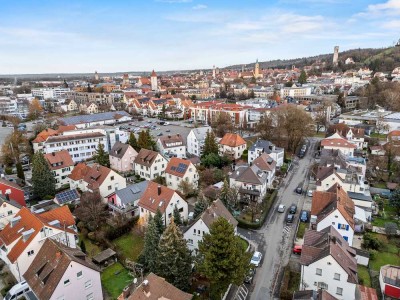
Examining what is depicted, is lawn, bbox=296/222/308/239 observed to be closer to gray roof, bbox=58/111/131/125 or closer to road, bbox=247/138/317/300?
road, bbox=247/138/317/300

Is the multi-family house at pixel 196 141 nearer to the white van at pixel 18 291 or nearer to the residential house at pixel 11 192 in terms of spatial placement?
the residential house at pixel 11 192

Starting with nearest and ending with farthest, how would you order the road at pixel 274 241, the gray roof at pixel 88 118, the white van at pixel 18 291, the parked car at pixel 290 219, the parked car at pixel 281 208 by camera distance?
1. the white van at pixel 18 291
2. the road at pixel 274 241
3. the parked car at pixel 290 219
4. the parked car at pixel 281 208
5. the gray roof at pixel 88 118

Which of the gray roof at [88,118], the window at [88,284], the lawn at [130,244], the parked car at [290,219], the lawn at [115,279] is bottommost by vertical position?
the lawn at [115,279]

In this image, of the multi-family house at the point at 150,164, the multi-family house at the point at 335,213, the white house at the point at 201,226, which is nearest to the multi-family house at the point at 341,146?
the multi-family house at the point at 335,213

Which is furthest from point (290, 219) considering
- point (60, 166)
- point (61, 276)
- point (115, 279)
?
point (60, 166)

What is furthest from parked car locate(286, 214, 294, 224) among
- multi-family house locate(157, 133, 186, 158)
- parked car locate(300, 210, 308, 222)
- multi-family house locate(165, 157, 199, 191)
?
multi-family house locate(157, 133, 186, 158)
